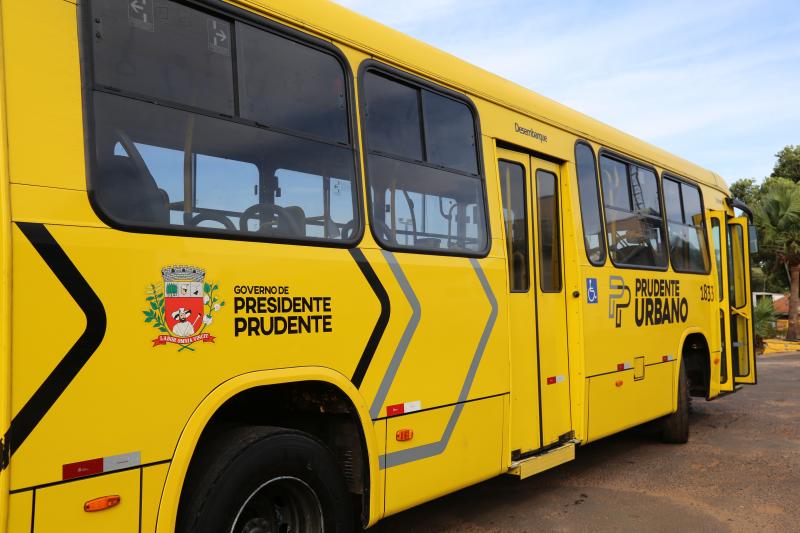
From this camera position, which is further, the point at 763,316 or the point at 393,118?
the point at 763,316

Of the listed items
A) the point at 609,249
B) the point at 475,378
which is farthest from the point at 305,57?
the point at 609,249

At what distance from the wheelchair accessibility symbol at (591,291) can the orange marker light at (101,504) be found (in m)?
3.98

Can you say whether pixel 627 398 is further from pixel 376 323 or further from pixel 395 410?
pixel 376 323

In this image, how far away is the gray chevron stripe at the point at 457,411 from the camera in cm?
368

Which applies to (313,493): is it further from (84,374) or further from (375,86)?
(375,86)

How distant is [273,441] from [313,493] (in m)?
0.38

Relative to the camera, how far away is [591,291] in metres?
5.57

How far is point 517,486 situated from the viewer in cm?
569

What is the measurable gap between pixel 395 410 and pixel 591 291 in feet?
8.34

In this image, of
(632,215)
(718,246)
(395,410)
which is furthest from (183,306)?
(718,246)

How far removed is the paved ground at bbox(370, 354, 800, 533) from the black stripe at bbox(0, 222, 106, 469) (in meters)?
2.80

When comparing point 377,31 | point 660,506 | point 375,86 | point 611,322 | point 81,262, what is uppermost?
point 377,31

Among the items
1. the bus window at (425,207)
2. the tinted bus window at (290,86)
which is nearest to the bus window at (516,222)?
the bus window at (425,207)

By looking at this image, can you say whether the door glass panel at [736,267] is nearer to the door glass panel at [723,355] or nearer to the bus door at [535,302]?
the door glass panel at [723,355]
